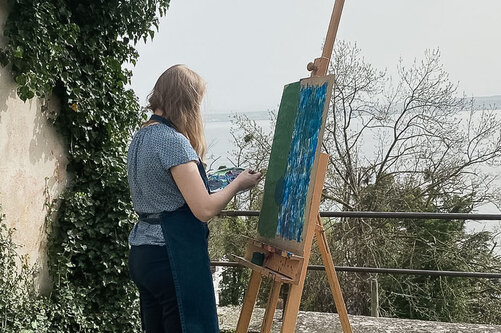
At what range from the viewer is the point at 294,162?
2.32 metres

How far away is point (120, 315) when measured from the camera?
369 centimetres

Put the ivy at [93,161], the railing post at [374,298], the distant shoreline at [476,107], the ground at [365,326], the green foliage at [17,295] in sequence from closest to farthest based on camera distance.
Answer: the green foliage at [17,295] < the ivy at [93,161] < the ground at [365,326] < the railing post at [374,298] < the distant shoreline at [476,107]

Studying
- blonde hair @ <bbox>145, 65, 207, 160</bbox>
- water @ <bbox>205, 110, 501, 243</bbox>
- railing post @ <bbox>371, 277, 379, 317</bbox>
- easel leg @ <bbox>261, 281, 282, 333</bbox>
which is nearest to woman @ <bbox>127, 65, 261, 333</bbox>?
blonde hair @ <bbox>145, 65, 207, 160</bbox>

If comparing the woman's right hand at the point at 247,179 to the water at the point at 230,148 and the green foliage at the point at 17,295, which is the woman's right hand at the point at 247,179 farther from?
the water at the point at 230,148

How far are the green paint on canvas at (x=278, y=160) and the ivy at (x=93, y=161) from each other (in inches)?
56.7

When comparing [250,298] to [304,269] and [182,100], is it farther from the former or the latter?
[182,100]

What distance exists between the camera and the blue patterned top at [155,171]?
1.86 meters

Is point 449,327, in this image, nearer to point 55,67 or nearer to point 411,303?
point 55,67

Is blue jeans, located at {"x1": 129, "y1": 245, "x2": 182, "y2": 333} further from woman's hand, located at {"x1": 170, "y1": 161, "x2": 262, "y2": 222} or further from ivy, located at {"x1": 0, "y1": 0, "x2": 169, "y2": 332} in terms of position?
ivy, located at {"x1": 0, "y1": 0, "x2": 169, "y2": 332}

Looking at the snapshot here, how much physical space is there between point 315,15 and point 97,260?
5.24m

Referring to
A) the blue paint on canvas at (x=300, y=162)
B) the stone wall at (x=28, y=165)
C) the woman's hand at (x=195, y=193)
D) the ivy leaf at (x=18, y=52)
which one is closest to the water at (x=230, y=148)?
the stone wall at (x=28, y=165)

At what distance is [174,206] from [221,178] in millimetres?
373

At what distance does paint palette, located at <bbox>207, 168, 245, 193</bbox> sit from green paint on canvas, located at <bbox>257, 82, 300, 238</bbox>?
224mm

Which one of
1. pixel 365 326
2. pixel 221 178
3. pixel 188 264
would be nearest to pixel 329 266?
pixel 221 178
